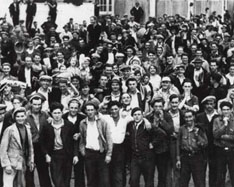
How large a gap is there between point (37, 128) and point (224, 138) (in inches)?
124

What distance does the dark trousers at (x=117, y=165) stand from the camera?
413 inches

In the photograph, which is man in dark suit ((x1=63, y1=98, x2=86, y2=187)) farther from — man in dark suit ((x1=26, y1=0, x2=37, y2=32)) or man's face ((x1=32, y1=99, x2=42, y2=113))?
man in dark suit ((x1=26, y1=0, x2=37, y2=32))

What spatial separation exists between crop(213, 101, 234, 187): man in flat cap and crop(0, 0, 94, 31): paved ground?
52.4ft

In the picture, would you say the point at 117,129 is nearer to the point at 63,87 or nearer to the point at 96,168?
the point at 96,168

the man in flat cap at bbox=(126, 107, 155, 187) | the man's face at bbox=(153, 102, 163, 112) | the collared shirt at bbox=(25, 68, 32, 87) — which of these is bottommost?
the man in flat cap at bbox=(126, 107, 155, 187)

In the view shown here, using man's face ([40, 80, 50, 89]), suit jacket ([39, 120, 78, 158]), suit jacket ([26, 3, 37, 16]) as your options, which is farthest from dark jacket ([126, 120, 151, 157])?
suit jacket ([26, 3, 37, 16])

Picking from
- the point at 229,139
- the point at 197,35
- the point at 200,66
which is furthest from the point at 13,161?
the point at 197,35

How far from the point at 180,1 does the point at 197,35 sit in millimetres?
11597

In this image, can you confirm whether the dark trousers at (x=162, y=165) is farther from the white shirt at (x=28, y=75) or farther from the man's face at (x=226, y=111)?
the white shirt at (x=28, y=75)

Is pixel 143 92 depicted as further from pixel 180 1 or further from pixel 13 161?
pixel 180 1

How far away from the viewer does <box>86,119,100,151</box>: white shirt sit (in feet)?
33.2

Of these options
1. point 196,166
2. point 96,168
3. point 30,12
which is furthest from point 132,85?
point 30,12

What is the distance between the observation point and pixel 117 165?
34.7ft

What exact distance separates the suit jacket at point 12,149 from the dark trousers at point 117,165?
1681mm
